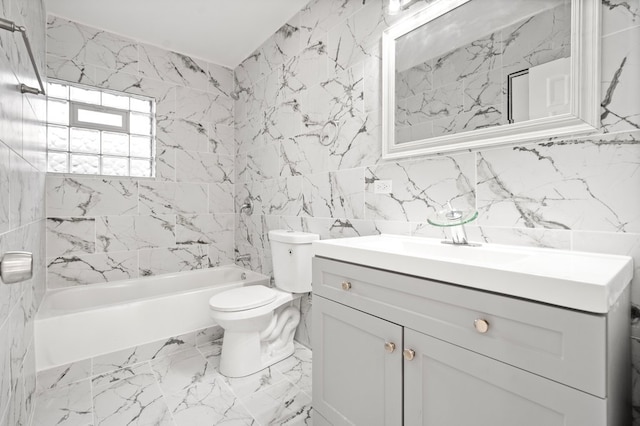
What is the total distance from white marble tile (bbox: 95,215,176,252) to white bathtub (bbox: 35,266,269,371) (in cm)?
31

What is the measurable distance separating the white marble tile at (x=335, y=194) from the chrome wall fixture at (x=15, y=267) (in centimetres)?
151

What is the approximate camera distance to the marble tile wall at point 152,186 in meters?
2.42

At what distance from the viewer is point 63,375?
1831 millimetres

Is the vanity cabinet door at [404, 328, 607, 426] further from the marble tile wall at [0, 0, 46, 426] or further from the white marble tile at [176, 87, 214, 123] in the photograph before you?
the white marble tile at [176, 87, 214, 123]

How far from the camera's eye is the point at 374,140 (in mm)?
1803

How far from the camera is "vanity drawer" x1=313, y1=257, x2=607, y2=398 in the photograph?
67 centimetres

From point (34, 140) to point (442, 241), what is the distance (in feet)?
7.48

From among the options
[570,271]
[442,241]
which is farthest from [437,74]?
[570,271]

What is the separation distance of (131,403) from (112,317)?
571 mm

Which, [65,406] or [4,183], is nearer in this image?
[4,183]

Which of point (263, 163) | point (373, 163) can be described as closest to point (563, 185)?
point (373, 163)

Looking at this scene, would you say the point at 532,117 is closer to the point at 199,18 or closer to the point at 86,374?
the point at 199,18

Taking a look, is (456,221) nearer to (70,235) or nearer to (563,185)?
(563,185)

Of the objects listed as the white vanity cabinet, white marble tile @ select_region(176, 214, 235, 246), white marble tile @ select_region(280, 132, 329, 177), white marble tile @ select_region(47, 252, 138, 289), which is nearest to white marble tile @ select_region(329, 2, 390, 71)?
white marble tile @ select_region(280, 132, 329, 177)
